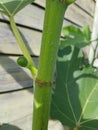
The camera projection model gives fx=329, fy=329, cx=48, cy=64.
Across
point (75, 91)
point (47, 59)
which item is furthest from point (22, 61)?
point (75, 91)

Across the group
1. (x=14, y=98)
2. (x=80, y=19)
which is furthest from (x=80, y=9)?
(x=14, y=98)

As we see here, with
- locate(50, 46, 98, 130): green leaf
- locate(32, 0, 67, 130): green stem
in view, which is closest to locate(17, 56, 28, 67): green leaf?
locate(32, 0, 67, 130): green stem

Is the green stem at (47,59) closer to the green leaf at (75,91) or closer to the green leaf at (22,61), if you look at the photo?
the green leaf at (22,61)

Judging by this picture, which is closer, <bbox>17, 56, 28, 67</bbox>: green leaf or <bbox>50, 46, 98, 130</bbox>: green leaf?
<bbox>17, 56, 28, 67</bbox>: green leaf

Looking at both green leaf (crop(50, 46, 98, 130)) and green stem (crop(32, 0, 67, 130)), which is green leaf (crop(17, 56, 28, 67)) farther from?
green leaf (crop(50, 46, 98, 130))

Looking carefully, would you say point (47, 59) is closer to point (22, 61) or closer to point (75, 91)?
point (22, 61)

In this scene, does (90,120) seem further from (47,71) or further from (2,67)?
(2,67)
